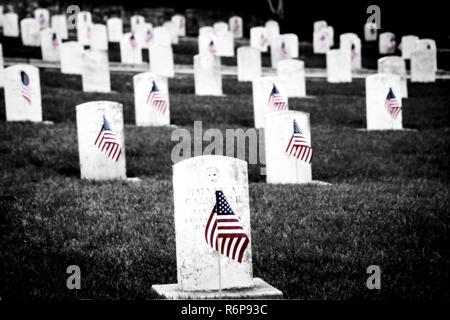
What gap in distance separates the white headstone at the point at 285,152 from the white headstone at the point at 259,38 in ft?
56.3

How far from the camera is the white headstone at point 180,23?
30.7m

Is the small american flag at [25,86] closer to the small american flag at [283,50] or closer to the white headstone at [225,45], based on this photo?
the small american flag at [283,50]

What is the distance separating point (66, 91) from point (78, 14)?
12462mm

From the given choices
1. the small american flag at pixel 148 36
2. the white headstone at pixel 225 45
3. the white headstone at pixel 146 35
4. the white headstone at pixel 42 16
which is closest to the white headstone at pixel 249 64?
the white headstone at pixel 225 45

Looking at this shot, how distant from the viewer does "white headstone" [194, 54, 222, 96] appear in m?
16.9

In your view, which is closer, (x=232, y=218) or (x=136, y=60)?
(x=232, y=218)

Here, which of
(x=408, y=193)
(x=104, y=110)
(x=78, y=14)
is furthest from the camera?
(x=78, y=14)

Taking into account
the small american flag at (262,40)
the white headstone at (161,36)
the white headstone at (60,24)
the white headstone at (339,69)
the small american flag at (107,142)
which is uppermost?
the white headstone at (60,24)

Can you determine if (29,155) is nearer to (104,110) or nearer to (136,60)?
(104,110)

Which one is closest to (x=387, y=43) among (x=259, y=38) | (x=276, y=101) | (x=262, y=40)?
(x=262, y=40)

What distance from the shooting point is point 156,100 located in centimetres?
1323

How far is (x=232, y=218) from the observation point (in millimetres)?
5785

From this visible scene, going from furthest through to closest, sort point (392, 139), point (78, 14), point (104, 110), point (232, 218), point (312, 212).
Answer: point (78, 14) → point (392, 139) → point (104, 110) → point (312, 212) → point (232, 218)
